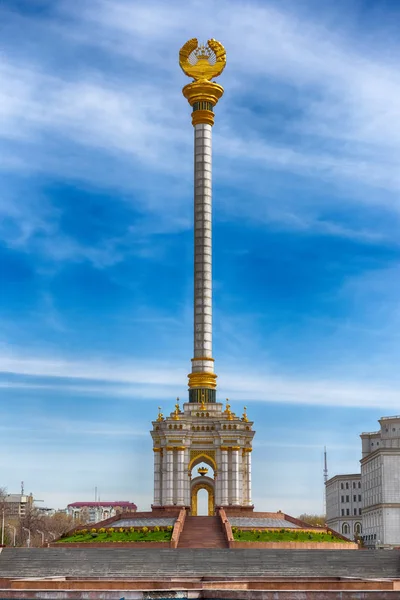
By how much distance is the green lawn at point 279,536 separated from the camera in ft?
171

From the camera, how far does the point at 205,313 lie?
7094cm

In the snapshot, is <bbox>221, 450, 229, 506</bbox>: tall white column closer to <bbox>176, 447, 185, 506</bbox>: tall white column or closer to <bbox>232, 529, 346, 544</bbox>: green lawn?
<bbox>176, 447, 185, 506</bbox>: tall white column

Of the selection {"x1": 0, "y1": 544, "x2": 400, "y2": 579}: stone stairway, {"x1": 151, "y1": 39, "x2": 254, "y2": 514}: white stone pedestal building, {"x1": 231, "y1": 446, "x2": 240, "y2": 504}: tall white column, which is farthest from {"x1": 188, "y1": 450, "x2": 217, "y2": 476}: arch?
{"x1": 0, "y1": 544, "x2": 400, "y2": 579}: stone stairway

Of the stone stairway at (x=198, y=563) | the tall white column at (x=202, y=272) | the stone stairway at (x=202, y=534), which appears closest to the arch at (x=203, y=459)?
the tall white column at (x=202, y=272)

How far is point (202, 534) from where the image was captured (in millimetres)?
53469

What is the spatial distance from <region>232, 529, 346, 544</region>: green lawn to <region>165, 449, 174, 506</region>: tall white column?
1270cm

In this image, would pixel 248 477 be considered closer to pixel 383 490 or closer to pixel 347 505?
pixel 383 490

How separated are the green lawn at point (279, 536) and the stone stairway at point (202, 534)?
105cm

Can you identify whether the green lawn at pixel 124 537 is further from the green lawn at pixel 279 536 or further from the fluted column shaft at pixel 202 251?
the fluted column shaft at pixel 202 251

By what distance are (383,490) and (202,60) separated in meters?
54.6

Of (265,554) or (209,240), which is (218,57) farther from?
(265,554)

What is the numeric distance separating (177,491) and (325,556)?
23.2 m

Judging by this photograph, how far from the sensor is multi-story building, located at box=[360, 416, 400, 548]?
4070 inches

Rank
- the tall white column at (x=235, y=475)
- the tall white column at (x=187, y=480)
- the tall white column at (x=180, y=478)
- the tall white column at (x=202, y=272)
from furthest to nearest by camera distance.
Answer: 1. the tall white column at (x=202, y=272)
2. the tall white column at (x=187, y=480)
3. the tall white column at (x=180, y=478)
4. the tall white column at (x=235, y=475)
